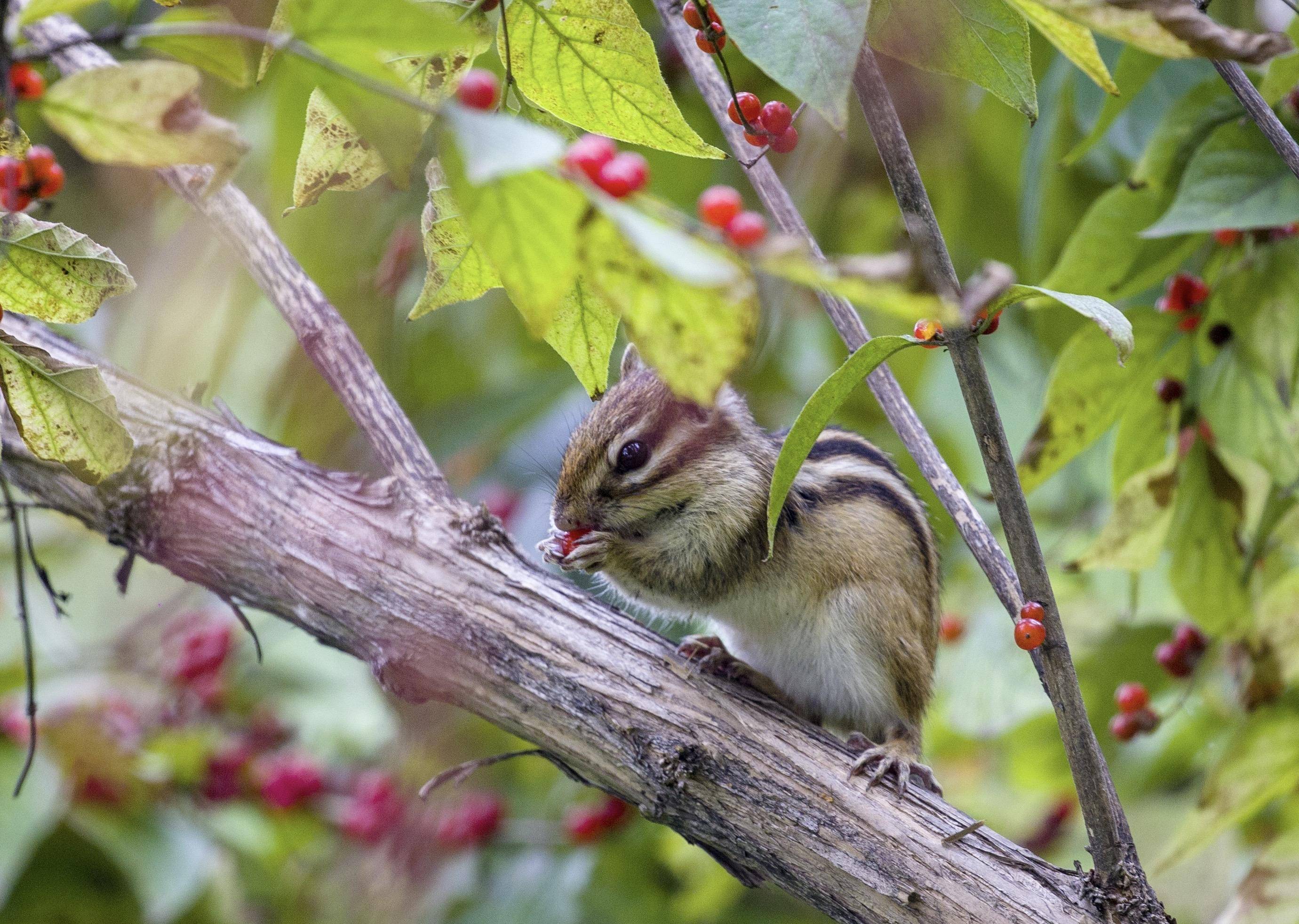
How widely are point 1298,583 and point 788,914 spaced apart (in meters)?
1.79

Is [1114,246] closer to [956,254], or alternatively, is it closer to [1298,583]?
[1298,583]

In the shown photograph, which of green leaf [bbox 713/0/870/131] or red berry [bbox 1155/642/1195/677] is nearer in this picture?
green leaf [bbox 713/0/870/131]

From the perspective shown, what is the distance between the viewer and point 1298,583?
2311mm

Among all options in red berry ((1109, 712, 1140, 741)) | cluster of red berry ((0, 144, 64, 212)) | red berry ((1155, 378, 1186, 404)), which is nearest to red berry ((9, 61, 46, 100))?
cluster of red berry ((0, 144, 64, 212))

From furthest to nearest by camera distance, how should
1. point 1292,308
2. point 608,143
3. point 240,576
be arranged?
point 1292,308 < point 240,576 < point 608,143

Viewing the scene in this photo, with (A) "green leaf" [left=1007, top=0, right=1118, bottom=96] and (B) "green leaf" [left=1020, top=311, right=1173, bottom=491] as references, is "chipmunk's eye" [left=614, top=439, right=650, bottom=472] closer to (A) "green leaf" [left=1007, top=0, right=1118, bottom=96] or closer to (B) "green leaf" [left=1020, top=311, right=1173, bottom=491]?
(B) "green leaf" [left=1020, top=311, right=1173, bottom=491]

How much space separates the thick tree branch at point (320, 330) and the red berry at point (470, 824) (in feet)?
5.19

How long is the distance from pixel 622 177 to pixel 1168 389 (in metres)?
1.60

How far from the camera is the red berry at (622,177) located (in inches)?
37.4

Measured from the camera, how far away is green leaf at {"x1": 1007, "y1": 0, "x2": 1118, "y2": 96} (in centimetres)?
110

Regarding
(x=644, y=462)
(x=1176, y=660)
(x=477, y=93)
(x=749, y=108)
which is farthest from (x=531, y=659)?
(x=1176, y=660)

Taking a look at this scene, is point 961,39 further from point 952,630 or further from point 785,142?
point 952,630

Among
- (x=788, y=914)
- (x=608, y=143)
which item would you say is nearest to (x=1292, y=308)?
(x=608, y=143)

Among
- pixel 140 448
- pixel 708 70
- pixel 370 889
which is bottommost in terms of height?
pixel 370 889
